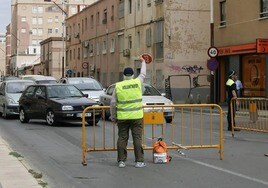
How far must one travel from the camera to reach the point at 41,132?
16281 millimetres

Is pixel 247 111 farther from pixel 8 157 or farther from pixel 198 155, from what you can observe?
pixel 8 157

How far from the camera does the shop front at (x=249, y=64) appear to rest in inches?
1116

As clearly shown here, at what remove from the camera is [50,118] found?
18.4 m

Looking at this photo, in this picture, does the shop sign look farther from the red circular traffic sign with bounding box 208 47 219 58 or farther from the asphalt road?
the asphalt road

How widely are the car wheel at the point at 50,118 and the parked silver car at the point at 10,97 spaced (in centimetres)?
349

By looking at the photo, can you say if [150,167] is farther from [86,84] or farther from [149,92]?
[86,84]

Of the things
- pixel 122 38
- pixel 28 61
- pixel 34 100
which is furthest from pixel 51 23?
pixel 34 100

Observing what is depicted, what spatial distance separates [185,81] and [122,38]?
36.9 feet

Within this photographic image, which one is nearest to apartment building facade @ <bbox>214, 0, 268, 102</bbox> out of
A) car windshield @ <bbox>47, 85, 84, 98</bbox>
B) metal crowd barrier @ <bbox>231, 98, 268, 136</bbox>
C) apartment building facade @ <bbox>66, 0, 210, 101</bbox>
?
apartment building facade @ <bbox>66, 0, 210, 101</bbox>

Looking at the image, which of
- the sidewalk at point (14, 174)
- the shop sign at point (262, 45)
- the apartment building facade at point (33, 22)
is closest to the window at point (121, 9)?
Result: the shop sign at point (262, 45)

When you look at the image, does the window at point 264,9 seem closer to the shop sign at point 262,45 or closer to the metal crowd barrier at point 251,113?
the shop sign at point 262,45

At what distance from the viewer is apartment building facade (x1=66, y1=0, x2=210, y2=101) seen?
37.6 meters

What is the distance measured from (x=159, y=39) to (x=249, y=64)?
9841mm

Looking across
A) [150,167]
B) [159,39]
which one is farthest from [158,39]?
[150,167]
